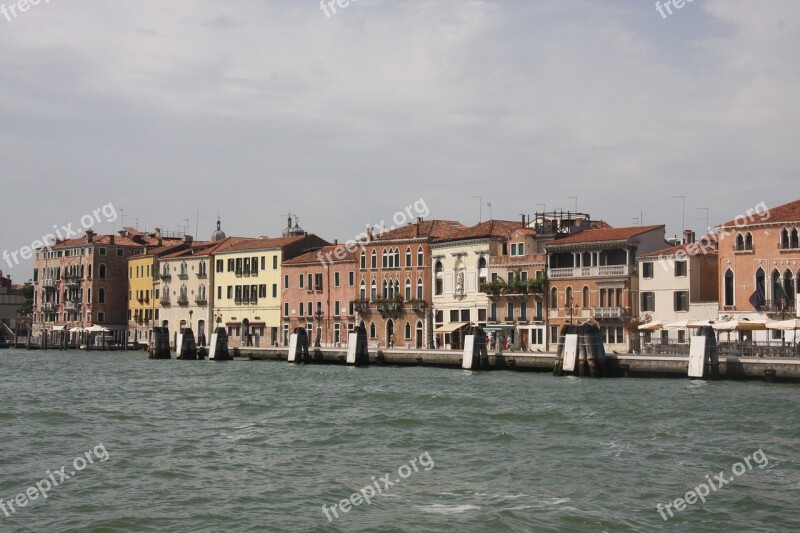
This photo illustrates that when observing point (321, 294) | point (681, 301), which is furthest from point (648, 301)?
point (321, 294)

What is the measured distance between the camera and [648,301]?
51312mm

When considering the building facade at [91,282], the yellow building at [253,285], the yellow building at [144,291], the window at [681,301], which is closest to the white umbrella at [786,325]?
the window at [681,301]

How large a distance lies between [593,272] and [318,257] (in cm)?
2141

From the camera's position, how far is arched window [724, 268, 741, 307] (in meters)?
47.5

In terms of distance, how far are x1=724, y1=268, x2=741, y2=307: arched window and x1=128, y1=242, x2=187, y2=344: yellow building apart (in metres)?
46.6

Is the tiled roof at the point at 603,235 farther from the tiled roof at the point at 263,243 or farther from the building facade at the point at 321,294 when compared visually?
the tiled roof at the point at 263,243

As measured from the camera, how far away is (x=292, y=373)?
4884 centimetres

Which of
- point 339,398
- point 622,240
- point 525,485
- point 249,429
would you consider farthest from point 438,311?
point 525,485

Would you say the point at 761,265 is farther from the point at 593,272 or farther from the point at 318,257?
the point at 318,257

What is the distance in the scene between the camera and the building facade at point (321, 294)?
6762 centimetres

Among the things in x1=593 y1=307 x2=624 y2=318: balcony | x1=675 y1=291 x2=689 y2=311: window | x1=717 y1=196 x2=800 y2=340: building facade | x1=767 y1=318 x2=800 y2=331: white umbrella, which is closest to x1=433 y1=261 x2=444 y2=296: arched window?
x1=593 y1=307 x2=624 y2=318: balcony

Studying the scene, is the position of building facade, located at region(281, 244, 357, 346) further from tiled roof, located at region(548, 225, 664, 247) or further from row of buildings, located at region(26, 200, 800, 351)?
tiled roof, located at region(548, 225, 664, 247)

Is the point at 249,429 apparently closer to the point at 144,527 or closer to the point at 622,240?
the point at 144,527

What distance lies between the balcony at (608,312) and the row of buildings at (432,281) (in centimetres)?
7
